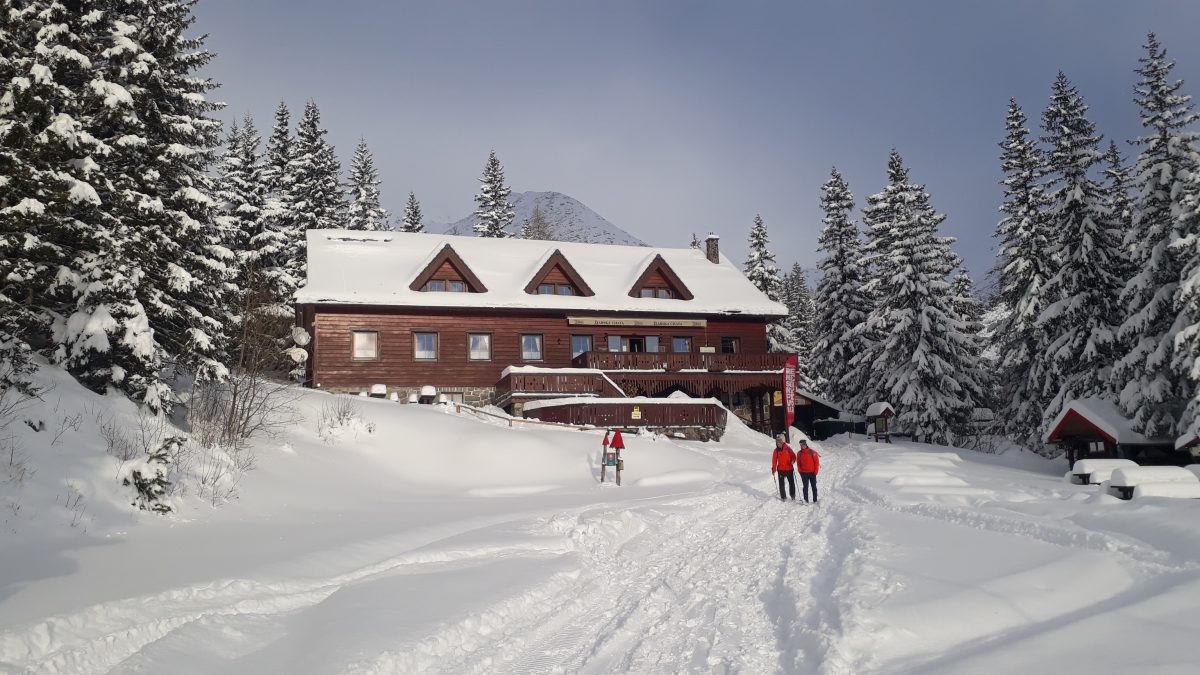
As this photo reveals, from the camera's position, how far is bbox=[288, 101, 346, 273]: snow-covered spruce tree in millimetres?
40562

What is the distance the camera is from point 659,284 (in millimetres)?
37750

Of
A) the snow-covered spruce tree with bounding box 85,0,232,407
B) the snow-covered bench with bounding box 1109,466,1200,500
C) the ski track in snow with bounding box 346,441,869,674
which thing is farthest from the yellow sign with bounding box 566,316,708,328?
the snow-covered bench with bounding box 1109,466,1200,500

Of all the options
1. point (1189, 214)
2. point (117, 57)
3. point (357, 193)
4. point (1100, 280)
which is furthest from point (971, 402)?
point (357, 193)

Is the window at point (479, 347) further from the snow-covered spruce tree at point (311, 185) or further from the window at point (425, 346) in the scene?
the snow-covered spruce tree at point (311, 185)

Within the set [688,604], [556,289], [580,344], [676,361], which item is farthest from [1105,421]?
[556,289]

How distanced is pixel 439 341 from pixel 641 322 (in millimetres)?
9959

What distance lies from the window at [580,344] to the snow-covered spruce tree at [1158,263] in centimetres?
2127

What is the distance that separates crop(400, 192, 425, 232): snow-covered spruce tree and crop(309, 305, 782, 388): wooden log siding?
959 inches

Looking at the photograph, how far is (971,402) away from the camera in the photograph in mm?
35344

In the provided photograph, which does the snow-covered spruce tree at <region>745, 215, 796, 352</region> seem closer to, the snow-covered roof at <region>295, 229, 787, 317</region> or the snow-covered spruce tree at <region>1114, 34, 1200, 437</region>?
the snow-covered roof at <region>295, 229, 787, 317</region>

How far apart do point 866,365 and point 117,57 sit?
35.6 metres

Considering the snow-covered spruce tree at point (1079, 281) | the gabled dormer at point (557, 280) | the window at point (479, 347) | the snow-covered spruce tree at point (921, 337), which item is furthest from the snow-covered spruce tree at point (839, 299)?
the window at point (479, 347)

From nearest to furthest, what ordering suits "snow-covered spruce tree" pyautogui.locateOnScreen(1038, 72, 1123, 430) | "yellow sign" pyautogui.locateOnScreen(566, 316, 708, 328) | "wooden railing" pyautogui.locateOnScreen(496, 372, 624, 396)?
"snow-covered spruce tree" pyautogui.locateOnScreen(1038, 72, 1123, 430) < "wooden railing" pyautogui.locateOnScreen(496, 372, 624, 396) < "yellow sign" pyautogui.locateOnScreen(566, 316, 708, 328)

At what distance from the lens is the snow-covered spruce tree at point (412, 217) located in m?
59.8
